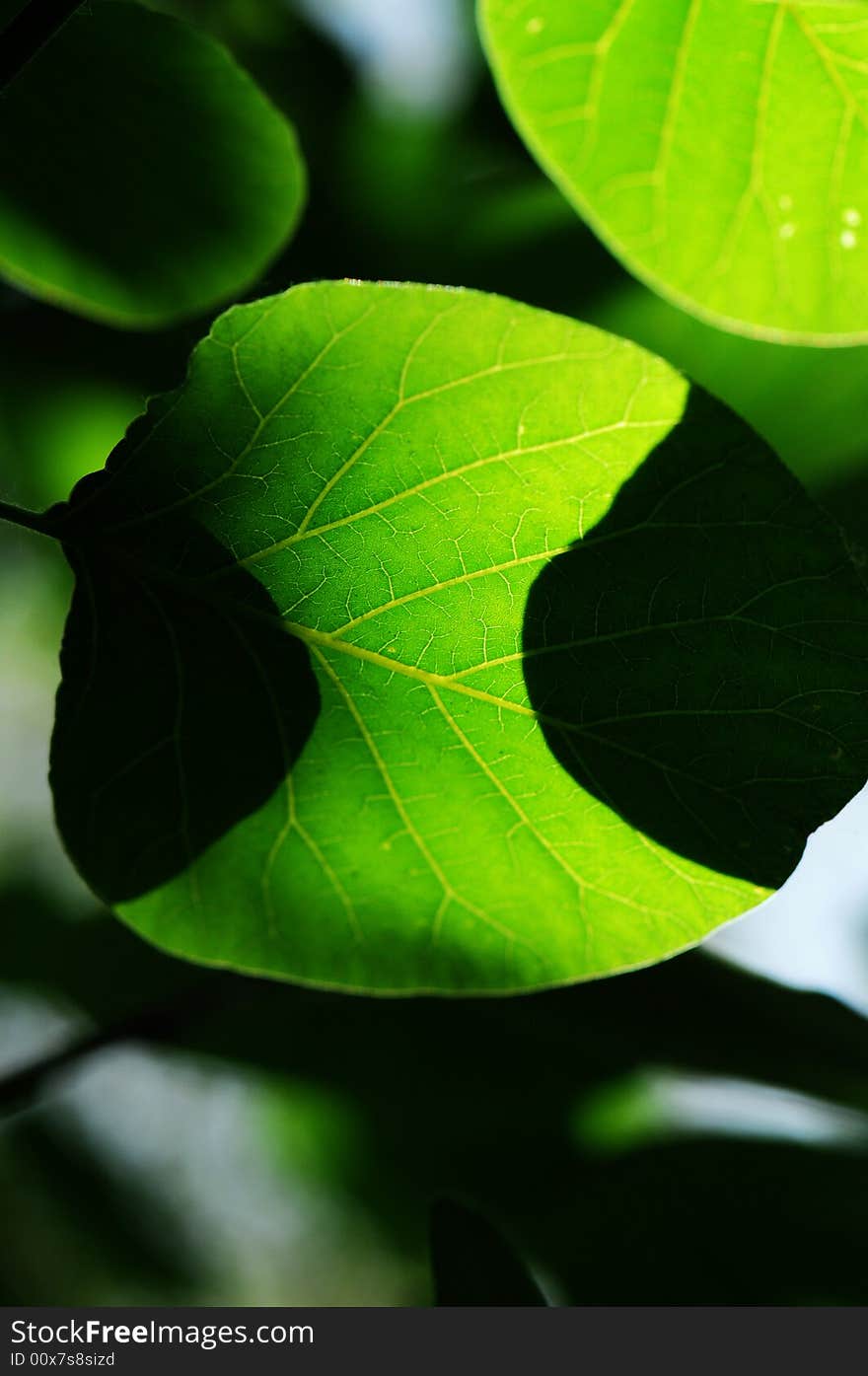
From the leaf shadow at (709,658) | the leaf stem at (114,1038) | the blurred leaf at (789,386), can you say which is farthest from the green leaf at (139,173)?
the leaf stem at (114,1038)

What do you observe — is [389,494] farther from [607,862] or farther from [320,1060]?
[320,1060]

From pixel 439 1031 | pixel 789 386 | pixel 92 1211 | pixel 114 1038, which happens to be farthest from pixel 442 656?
pixel 92 1211

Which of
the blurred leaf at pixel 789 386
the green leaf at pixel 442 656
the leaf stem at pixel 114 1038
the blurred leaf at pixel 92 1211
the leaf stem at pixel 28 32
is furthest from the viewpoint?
the blurred leaf at pixel 92 1211

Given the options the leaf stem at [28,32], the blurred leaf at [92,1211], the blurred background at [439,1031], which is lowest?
the blurred leaf at [92,1211]

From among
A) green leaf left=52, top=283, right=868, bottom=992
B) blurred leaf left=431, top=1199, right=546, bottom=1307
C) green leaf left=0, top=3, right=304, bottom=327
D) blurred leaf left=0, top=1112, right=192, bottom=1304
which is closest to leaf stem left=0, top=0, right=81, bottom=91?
green leaf left=52, top=283, right=868, bottom=992

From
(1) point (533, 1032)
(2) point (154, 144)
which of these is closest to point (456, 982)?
(2) point (154, 144)

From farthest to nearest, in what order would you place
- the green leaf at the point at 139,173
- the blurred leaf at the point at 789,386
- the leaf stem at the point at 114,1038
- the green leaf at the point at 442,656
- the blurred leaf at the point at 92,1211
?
the blurred leaf at the point at 92,1211 < the blurred leaf at the point at 789,386 < the leaf stem at the point at 114,1038 < the green leaf at the point at 139,173 < the green leaf at the point at 442,656

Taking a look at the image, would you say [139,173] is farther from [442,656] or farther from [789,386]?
[789,386]

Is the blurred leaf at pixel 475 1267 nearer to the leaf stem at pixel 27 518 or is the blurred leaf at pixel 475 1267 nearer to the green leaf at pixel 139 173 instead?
the leaf stem at pixel 27 518
